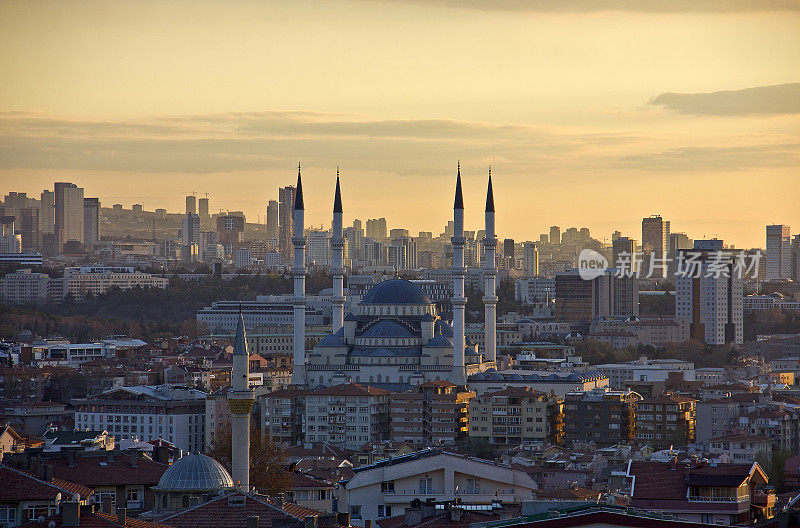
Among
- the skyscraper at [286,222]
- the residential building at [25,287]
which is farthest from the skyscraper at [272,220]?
the residential building at [25,287]

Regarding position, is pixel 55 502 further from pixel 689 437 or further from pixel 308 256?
pixel 308 256

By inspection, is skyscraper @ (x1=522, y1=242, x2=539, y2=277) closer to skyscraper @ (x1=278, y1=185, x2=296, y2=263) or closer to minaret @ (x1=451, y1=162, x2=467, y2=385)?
skyscraper @ (x1=278, y1=185, x2=296, y2=263)

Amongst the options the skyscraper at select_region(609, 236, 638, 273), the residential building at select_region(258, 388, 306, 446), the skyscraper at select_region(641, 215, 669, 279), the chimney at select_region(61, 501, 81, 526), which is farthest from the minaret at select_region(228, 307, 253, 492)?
the skyscraper at select_region(641, 215, 669, 279)

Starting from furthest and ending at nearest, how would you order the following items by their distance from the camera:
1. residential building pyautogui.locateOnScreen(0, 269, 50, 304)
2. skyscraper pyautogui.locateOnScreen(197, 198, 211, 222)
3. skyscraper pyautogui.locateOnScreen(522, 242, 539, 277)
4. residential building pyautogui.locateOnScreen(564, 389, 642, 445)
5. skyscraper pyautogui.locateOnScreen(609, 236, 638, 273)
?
skyscraper pyautogui.locateOnScreen(197, 198, 211, 222) → skyscraper pyautogui.locateOnScreen(522, 242, 539, 277) → skyscraper pyautogui.locateOnScreen(609, 236, 638, 273) → residential building pyautogui.locateOnScreen(0, 269, 50, 304) → residential building pyautogui.locateOnScreen(564, 389, 642, 445)

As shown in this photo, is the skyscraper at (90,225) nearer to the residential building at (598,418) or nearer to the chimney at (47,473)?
the residential building at (598,418)

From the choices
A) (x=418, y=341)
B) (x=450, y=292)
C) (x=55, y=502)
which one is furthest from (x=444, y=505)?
(x=450, y=292)

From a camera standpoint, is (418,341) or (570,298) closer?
(418,341)

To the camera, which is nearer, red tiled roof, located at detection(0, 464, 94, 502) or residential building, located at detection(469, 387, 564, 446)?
red tiled roof, located at detection(0, 464, 94, 502)
